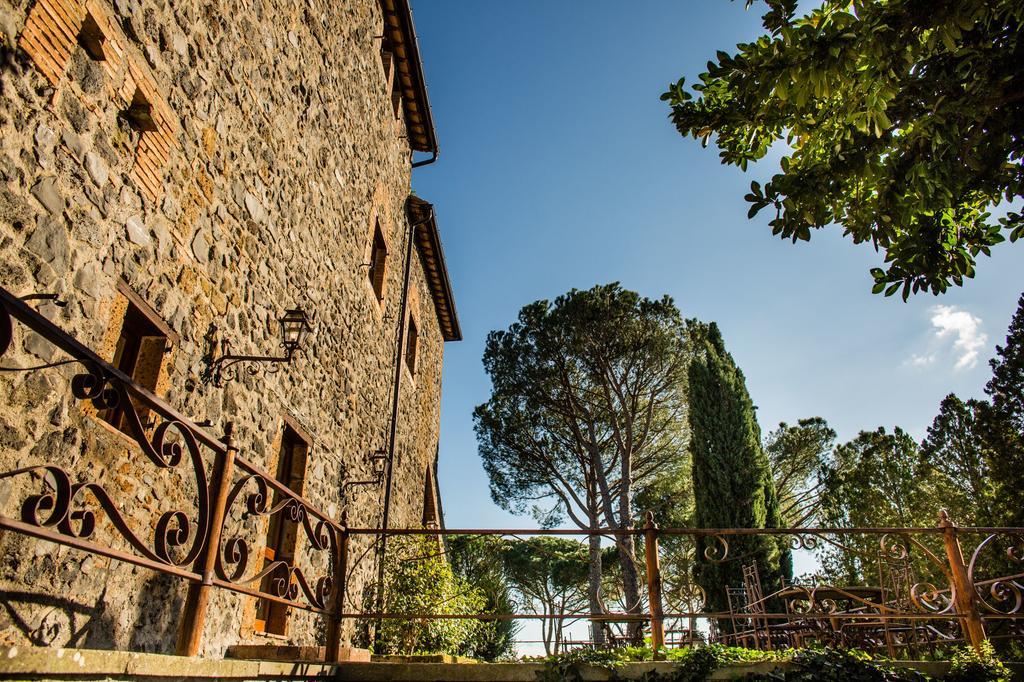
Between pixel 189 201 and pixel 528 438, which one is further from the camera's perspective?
pixel 528 438

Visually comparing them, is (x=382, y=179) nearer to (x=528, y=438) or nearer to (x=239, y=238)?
(x=239, y=238)

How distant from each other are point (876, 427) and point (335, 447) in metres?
20.5

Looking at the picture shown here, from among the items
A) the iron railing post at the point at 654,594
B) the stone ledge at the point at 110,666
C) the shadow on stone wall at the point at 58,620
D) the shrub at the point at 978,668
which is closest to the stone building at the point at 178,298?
the shadow on stone wall at the point at 58,620

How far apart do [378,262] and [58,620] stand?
22.2 ft

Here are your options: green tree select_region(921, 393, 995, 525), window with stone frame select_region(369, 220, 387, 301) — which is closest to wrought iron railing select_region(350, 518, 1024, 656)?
window with stone frame select_region(369, 220, 387, 301)

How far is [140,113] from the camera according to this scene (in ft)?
11.8

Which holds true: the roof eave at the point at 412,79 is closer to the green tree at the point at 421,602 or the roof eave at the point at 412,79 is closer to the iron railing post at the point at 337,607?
the green tree at the point at 421,602

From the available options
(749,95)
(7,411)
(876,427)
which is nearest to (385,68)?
(749,95)

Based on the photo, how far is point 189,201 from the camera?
13.4 feet

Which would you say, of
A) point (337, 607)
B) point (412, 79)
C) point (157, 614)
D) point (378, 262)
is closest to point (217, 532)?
point (157, 614)

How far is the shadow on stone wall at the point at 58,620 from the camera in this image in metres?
2.62

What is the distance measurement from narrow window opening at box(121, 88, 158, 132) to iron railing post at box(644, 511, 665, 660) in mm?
3925

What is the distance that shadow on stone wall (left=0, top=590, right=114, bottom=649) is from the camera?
2.62 meters

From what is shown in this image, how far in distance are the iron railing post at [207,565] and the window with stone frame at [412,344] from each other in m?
7.94
